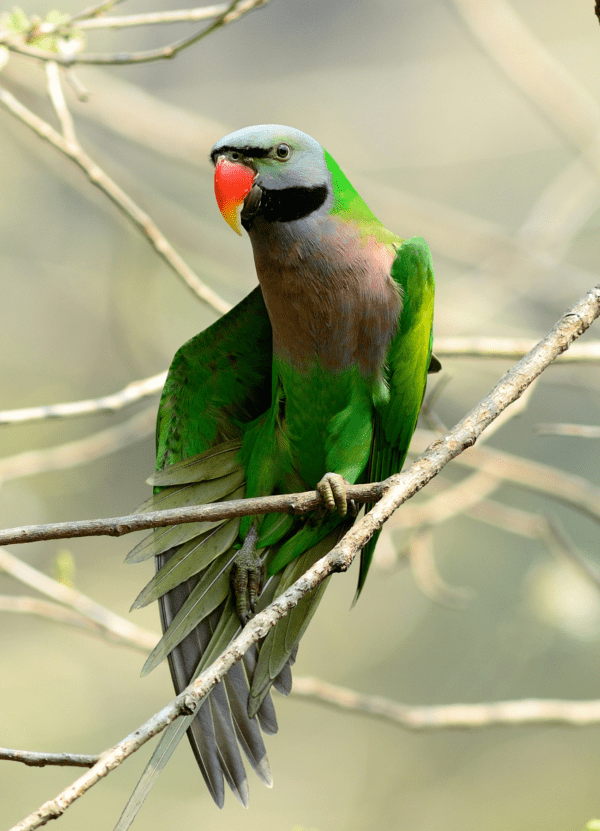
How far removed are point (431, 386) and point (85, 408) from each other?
13.0 ft

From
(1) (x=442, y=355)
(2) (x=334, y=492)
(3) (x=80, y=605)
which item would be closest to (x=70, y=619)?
(3) (x=80, y=605)

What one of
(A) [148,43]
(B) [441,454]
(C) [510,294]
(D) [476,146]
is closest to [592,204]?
(C) [510,294]

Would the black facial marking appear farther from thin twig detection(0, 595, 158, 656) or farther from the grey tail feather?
thin twig detection(0, 595, 158, 656)

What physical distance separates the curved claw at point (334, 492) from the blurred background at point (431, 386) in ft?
12.0

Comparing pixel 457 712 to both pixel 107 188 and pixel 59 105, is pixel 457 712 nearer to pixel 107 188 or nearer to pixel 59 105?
pixel 107 188

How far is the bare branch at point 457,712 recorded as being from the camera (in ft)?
8.75

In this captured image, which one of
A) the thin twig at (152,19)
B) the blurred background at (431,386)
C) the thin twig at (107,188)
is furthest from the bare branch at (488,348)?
the blurred background at (431,386)

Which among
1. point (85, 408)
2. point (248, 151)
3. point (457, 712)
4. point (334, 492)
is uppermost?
point (248, 151)

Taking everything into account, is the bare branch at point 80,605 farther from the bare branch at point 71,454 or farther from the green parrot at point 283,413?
the green parrot at point 283,413

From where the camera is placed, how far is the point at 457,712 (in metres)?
2.73

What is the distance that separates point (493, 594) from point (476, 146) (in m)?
4.29

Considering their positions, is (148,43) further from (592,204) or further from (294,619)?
(294,619)

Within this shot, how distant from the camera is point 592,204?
4.60 meters

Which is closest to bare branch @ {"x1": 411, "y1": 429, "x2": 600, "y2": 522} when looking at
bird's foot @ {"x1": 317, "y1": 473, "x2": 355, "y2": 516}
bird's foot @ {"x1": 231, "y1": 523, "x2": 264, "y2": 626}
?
bird's foot @ {"x1": 231, "y1": 523, "x2": 264, "y2": 626}
